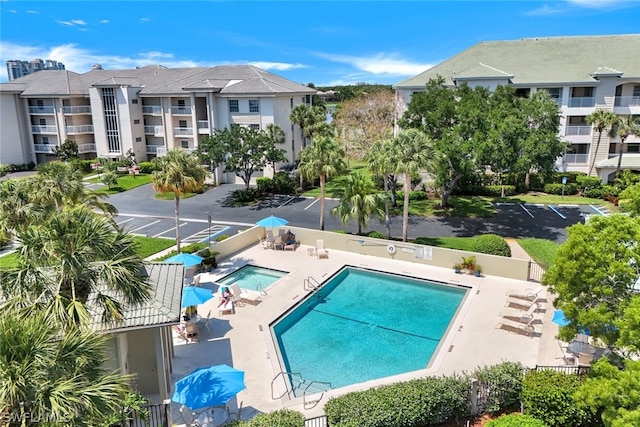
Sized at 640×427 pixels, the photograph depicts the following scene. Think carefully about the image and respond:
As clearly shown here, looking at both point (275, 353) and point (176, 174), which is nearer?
point (275, 353)

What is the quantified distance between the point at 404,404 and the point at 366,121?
2111 inches

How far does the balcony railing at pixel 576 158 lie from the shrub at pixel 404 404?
39267 mm

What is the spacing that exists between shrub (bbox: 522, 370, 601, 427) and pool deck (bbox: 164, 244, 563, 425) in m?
3.22

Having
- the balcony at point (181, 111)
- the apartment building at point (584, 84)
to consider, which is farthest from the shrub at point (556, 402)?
the balcony at point (181, 111)

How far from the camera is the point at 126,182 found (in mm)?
49156

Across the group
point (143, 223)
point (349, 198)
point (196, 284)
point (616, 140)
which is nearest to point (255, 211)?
point (143, 223)

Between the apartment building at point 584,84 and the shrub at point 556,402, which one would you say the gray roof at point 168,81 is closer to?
the apartment building at point 584,84

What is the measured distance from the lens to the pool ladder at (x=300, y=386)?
48.0 ft

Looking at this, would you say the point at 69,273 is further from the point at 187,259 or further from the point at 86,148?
the point at 86,148

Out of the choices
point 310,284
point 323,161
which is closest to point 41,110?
point 323,161

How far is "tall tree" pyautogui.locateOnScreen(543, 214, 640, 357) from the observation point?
12258 millimetres

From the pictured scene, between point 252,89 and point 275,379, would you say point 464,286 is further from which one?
point 252,89

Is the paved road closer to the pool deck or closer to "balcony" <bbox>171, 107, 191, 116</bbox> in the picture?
the pool deck

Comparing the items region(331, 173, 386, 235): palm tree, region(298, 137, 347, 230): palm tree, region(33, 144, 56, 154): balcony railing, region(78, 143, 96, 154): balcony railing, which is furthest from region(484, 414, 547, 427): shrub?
region(33, 144, 56, 154): balcony railing
